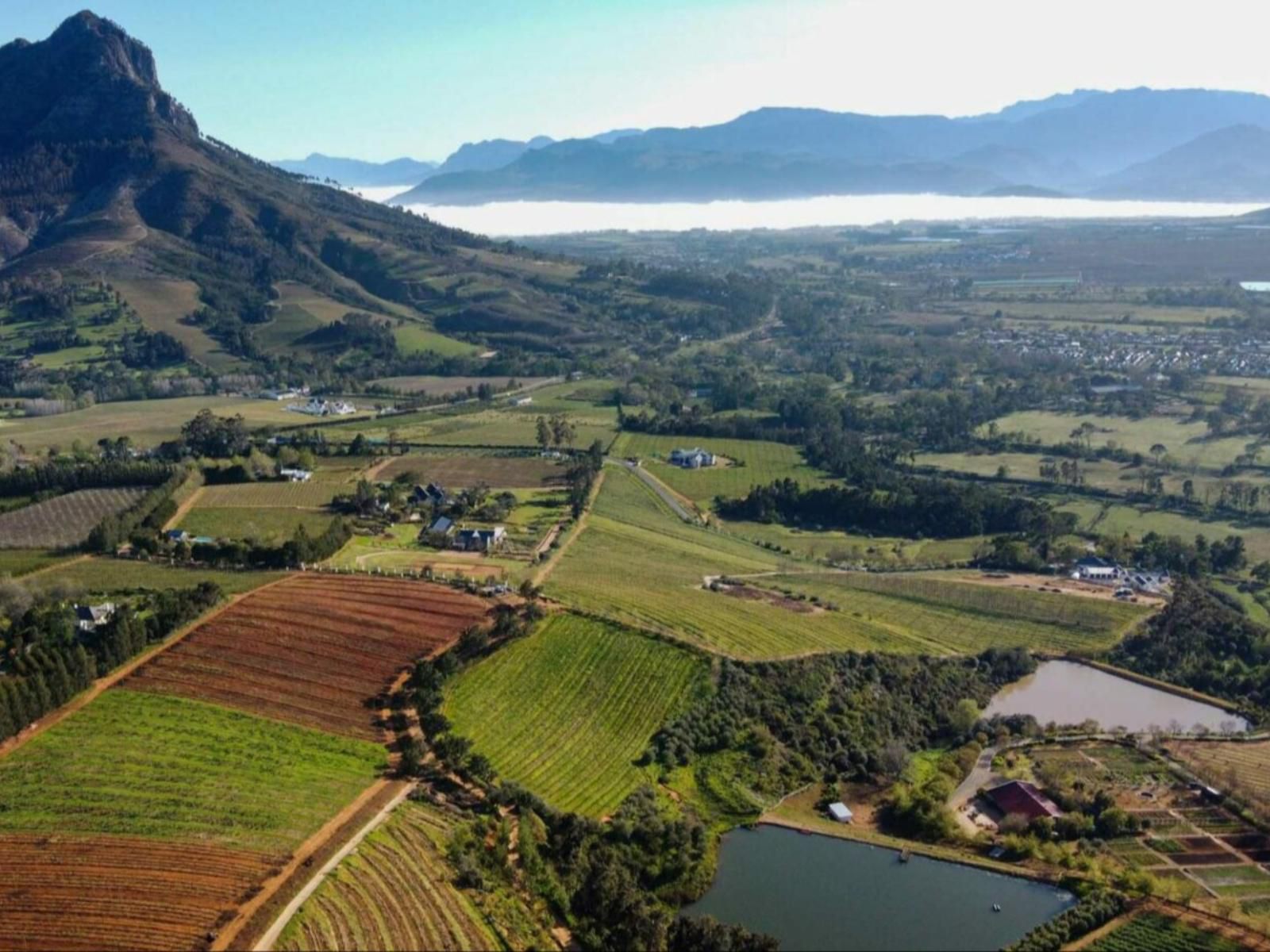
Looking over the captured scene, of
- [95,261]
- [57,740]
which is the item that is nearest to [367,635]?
[57,740]

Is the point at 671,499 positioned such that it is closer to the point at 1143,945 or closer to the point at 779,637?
the point at 779,637

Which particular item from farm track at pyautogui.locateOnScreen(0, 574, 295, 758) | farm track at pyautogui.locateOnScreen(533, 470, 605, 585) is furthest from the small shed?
farm track at pyautogui.locateOnScreen(0, 574, 295, 758)

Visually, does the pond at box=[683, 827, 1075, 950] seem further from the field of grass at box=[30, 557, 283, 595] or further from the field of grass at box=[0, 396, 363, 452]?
the field of grass at box=[0, 396, 363, 452]

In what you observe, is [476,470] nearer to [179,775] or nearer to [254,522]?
[254,522]

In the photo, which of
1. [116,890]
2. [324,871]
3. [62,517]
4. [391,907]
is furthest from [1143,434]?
[116,890]

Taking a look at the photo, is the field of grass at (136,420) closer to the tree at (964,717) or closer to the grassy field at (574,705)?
the grassy field at (574,705)

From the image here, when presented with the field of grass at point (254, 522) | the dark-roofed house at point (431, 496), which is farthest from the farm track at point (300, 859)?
the dark-roofed house at point (431, 496)
